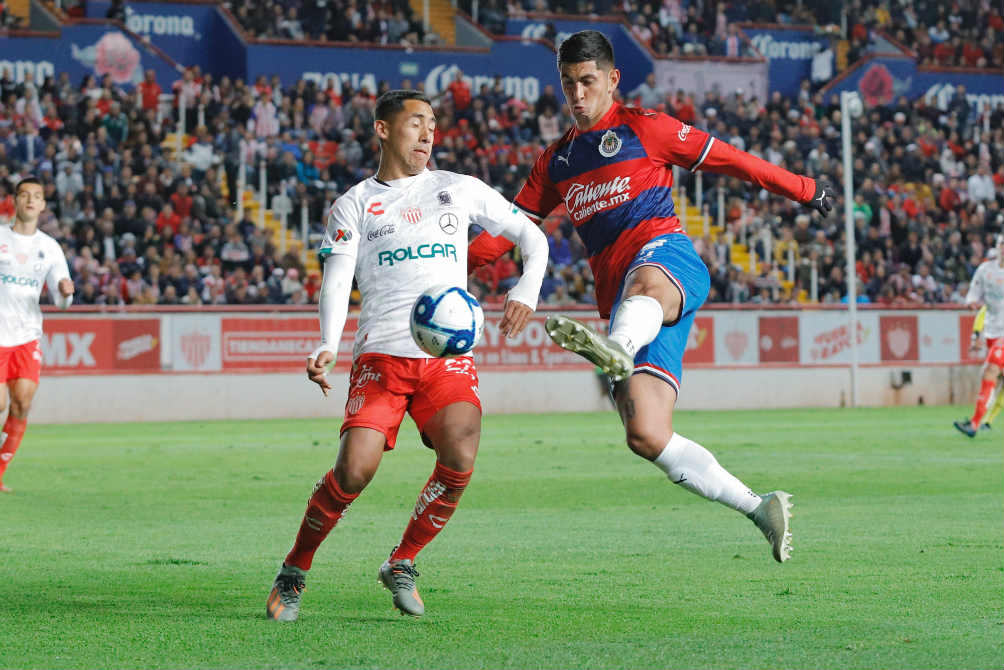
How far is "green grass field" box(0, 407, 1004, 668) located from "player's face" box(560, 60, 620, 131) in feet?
7.33

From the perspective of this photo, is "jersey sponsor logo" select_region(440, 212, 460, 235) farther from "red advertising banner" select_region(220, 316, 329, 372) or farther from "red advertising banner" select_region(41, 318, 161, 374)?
"red advertising banner" select_region(220, 316, 329, 372)

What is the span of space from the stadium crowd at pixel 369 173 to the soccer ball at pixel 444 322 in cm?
1815

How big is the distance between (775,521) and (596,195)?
5.82 ft

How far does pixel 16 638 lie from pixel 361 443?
1.52 m

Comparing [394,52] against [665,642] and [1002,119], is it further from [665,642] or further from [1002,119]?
[665,642]

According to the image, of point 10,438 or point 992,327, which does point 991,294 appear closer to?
point 992,327

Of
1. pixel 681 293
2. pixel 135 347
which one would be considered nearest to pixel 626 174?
pixel 681 293

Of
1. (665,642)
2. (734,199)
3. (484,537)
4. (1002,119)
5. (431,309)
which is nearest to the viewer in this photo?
(665,642)

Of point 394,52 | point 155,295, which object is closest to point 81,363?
point 155,295

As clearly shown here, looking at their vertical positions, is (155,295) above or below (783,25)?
below

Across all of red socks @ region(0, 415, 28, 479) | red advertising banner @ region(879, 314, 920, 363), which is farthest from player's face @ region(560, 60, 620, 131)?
red advertising banner @ region(879, 314, 920, 363)

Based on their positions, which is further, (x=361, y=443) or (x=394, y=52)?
(x=394, y=52)

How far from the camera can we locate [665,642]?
5414 mm

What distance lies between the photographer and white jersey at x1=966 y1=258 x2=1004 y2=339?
1864cm
